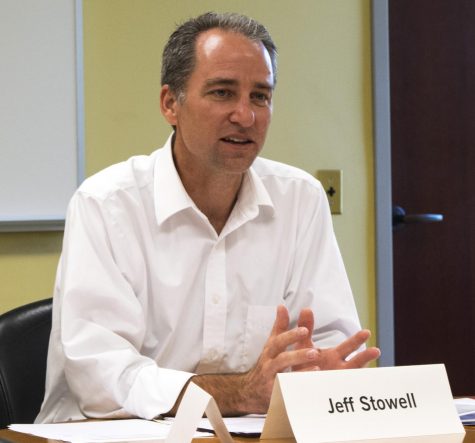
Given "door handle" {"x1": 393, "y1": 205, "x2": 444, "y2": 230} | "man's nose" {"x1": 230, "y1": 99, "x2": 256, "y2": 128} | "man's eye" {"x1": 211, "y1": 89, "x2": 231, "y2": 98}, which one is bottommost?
"door handle" {"x1": 393, "y1": 205, "x2": 444, "y2": 230}

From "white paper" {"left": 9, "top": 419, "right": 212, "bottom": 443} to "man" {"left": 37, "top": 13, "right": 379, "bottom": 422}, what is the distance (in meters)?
0.18

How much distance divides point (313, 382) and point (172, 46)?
99 centimetres

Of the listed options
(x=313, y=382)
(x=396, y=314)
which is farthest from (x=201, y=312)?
(x=396, y=314)

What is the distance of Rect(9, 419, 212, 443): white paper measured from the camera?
1.28 m

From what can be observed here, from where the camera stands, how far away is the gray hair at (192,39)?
1.94 metres

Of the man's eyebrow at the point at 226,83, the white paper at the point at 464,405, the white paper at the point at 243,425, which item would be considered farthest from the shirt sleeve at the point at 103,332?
the white paper at the point at 464,405

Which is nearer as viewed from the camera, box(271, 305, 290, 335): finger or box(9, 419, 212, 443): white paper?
box(9, 419, 212, 443): white paper

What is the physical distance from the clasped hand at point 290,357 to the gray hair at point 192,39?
1.96 ft

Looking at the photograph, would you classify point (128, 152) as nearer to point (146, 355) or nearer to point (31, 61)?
point (31, 61)

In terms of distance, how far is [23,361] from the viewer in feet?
5.89

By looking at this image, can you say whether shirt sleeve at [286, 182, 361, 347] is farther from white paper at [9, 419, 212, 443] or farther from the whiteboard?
the whiteboard

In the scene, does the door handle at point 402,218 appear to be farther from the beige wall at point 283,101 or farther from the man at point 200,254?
the man at point 200,254

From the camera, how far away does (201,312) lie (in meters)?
1.90

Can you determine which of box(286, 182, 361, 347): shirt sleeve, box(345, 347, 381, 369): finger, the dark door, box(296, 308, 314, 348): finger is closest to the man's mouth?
box(286, 182, 361, 347): shirt sleeve
